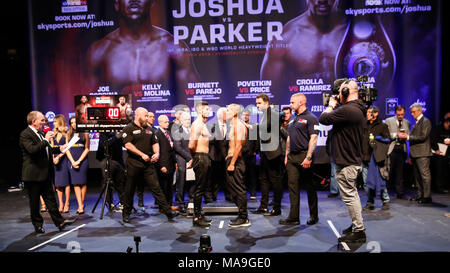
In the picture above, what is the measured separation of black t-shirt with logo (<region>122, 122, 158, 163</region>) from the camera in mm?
5172

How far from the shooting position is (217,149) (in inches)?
241

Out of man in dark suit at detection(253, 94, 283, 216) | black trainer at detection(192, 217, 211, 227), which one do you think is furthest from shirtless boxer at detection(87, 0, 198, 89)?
black trainer at detection(192, 217, 211, 227)

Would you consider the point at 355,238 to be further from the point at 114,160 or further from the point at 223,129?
the point at 114,160

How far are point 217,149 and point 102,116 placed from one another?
6.66 feet

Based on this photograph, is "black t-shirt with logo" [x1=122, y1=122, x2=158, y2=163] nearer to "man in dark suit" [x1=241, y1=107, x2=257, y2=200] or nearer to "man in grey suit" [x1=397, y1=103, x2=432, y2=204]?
"man in dark suit" [x1=241, y1=107, x2=257, y2=200]

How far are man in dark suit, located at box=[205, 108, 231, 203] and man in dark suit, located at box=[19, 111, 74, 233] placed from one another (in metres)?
2.45

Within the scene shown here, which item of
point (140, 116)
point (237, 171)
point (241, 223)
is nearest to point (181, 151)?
point (140, 116)

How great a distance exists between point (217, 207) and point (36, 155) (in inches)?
109

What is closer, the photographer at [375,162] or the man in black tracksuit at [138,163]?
the man in black tracksuit at [138,163]

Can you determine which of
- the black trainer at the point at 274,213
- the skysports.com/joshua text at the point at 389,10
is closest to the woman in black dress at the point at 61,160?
the black trainer at the point at 274,213

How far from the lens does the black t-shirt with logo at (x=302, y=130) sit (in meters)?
4.80

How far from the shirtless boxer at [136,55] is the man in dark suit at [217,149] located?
241cm

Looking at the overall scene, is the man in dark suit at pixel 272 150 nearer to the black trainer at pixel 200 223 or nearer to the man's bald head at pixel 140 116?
the black trainer at pixel 200 223
